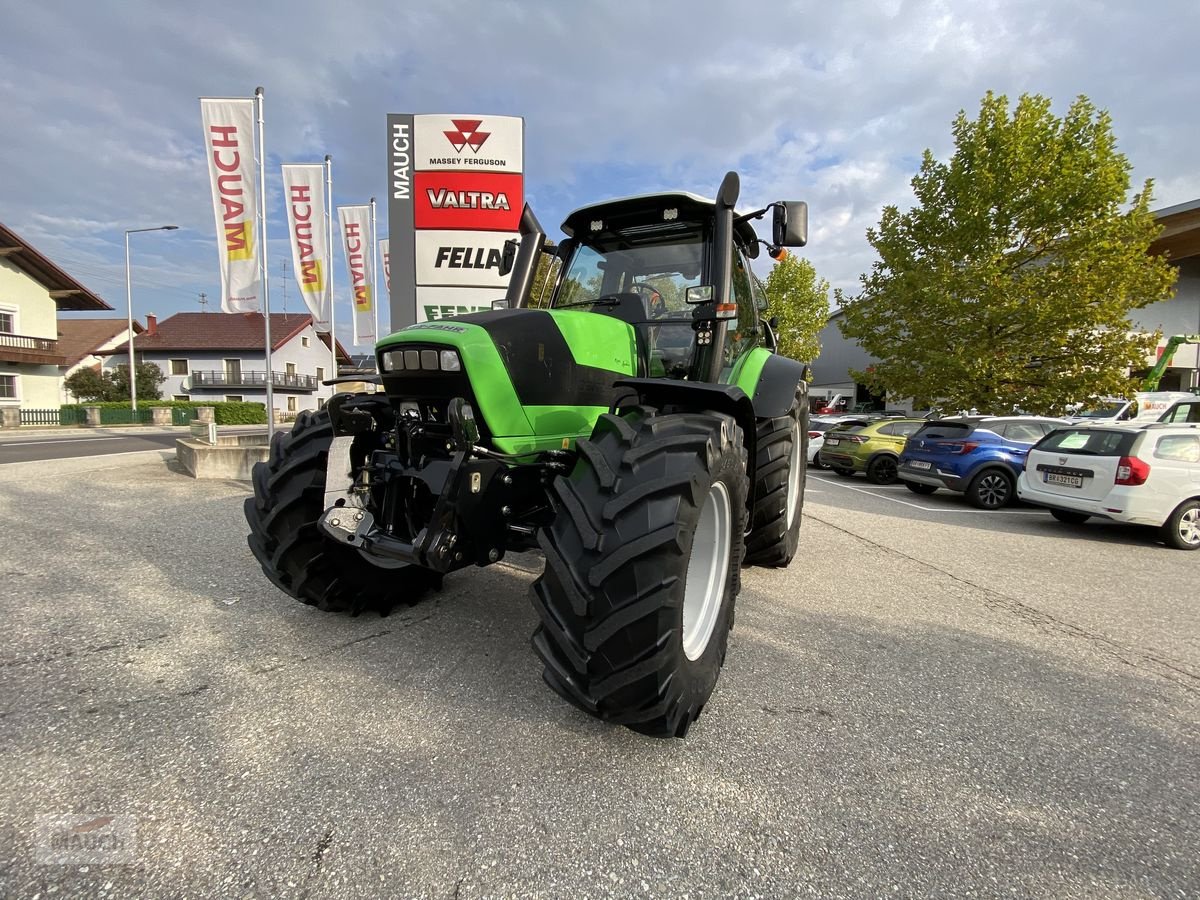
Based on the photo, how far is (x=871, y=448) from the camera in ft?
39.8

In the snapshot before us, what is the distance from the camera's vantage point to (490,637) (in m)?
3.31

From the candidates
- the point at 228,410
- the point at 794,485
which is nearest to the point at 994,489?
the point at 794,485

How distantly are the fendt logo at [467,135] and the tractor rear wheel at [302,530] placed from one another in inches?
226

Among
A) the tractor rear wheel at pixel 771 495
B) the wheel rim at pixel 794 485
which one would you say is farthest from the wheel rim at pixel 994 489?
the tractor rear wheel at pixel 771 495

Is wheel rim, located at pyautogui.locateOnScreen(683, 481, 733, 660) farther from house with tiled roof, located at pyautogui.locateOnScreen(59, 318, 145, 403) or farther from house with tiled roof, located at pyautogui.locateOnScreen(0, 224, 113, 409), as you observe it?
house with tiled roof, located at pyautogui.locateOnScreen(59, 318, 145, 403)

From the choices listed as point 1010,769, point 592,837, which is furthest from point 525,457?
point 1010,769

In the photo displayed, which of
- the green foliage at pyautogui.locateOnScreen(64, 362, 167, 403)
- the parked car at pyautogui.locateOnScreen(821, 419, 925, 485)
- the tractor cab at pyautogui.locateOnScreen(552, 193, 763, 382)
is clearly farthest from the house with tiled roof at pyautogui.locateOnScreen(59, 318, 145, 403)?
the tractor cab at pyautogui.locateOnScreen(552, 193, 763, 382)

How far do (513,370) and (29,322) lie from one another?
122 feet

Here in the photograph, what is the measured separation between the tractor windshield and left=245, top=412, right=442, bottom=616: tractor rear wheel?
169 centimetres

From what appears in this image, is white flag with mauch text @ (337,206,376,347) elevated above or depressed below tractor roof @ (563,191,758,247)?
above

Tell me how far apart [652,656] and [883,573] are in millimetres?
3775

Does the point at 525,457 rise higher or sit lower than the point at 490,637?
higher

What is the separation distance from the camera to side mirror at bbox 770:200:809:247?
344 cm

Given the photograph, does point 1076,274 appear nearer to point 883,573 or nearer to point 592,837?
point 883,573
